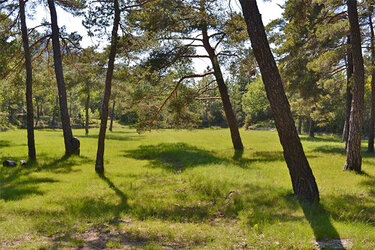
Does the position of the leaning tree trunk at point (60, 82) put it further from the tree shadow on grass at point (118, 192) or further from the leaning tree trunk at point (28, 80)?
the tree shadow on grass at point (118, 192)

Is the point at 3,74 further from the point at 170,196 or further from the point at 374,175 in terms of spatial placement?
the point at 374,175

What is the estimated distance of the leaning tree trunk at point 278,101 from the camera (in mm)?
6691

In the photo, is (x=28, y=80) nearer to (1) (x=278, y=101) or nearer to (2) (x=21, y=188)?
(2) (x=21, y=188)

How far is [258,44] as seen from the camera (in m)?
6.74

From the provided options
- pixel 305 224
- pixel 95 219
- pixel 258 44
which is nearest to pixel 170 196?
pixel 95 219

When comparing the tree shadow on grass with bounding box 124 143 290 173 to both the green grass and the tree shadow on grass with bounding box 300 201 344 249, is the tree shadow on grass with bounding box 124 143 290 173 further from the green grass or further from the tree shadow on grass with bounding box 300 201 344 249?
the tree shadow on grass with bounding box 300 201 344 249

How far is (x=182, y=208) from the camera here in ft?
24.1

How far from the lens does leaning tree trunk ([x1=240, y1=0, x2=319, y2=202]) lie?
263 inches

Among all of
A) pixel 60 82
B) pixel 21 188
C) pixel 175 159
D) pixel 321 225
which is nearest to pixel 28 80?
pixel 60 82

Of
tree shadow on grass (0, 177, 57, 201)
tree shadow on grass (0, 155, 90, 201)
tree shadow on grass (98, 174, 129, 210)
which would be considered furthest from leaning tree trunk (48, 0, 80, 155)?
tree shadow on grass (98, 174, 129, 210)

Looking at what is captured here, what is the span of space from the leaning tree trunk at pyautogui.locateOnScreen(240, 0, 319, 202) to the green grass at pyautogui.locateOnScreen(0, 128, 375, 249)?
0.58 metres

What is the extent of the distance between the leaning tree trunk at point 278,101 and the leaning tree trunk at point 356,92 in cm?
459

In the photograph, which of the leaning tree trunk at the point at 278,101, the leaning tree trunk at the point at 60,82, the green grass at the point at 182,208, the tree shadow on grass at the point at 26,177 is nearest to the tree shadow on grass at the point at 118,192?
the green grass at the point at 182,208

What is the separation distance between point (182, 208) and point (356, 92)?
738 cm
